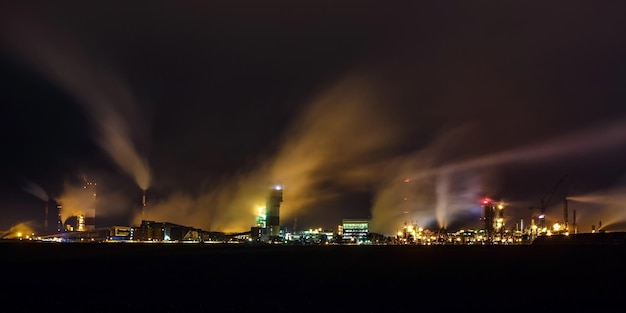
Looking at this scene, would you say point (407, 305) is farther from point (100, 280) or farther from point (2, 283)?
point (2, 283)

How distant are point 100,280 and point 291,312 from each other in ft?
90.7

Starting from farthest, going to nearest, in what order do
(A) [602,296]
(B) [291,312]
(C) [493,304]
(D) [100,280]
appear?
(D) [100,280] < (A) [602,296] < (C) [493,304] < (B) [291,312]

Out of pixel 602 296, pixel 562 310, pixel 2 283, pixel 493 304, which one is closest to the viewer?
pixel 562 310

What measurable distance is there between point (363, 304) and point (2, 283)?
106 feet

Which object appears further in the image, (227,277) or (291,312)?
(227,277)

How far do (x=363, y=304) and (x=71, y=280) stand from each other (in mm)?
30016

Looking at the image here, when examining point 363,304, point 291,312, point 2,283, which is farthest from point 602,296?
point 2,283

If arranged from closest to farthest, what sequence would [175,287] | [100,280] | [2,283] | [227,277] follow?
[175,287]
[2,283]
[100,280]
[227,277]

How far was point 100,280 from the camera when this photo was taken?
174 ft

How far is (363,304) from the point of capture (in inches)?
1398

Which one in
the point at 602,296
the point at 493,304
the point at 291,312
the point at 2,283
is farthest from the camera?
the point at 2,283

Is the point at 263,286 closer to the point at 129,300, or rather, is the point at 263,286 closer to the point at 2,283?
→ the point at 129,300

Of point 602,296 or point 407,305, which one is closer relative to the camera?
point 407,305

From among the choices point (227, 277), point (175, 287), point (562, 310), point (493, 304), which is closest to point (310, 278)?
point (227, 277)
